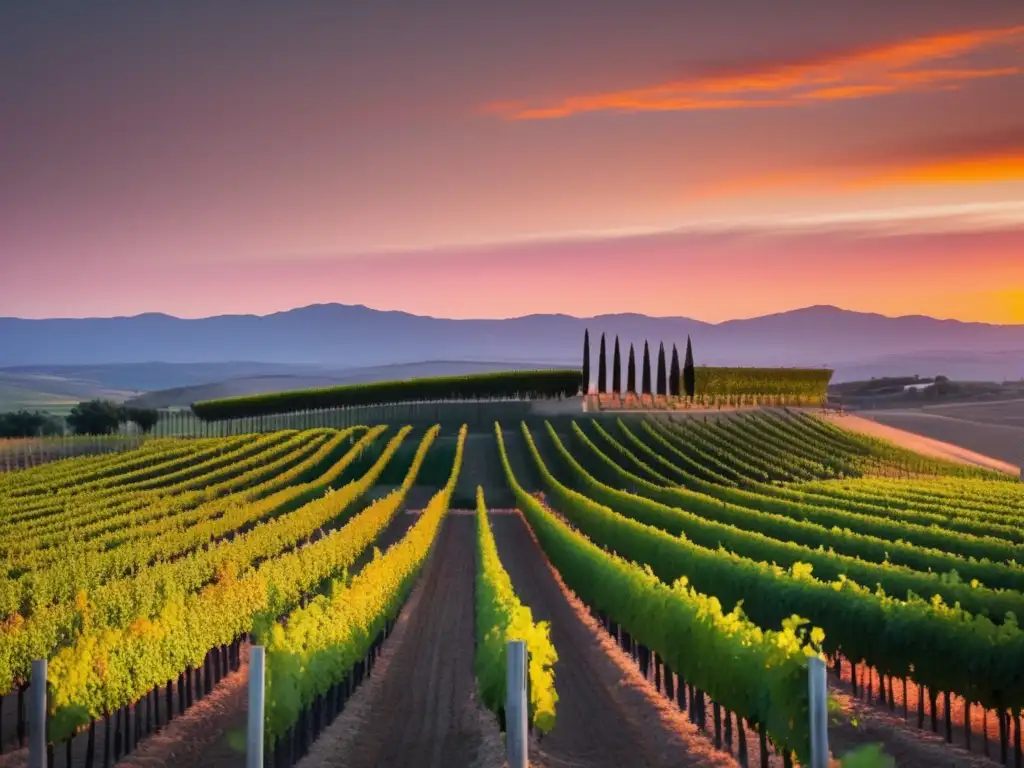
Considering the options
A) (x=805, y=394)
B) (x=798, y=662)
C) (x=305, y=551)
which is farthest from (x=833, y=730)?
(x=805, y=394)

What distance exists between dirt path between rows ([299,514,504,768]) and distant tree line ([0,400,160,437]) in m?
83.6

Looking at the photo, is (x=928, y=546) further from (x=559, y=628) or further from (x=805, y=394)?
(x=805, y=394)

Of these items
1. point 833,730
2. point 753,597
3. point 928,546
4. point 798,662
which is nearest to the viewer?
point 798,662

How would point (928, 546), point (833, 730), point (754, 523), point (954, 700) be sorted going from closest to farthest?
point (833, 730) < point (954, 700) < point (928, 546) < point (754, 523)

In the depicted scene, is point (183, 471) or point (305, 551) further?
point (183, 471)

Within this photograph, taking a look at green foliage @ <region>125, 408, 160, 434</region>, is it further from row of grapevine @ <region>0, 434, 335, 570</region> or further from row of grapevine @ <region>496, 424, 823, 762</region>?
row of grapevine @ <region>496, 424, 823, 762</region>

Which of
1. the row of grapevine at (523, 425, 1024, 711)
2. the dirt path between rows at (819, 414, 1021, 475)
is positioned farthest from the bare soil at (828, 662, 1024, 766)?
the dirt path between rows at (819, 414, 1021, 475)

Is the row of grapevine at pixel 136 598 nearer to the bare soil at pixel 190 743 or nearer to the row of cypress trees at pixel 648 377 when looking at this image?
the bare soil at pixel 190 743

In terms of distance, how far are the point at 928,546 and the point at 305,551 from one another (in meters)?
19.6

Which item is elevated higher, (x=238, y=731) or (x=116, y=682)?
(x=116, y=682)

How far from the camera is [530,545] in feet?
153

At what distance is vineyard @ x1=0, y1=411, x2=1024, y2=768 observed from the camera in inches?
695

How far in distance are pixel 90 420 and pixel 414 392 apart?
110ft

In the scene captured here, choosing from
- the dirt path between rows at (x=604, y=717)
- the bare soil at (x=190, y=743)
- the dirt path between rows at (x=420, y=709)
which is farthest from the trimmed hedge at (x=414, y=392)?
the bare soil at (x=190, y=743)
